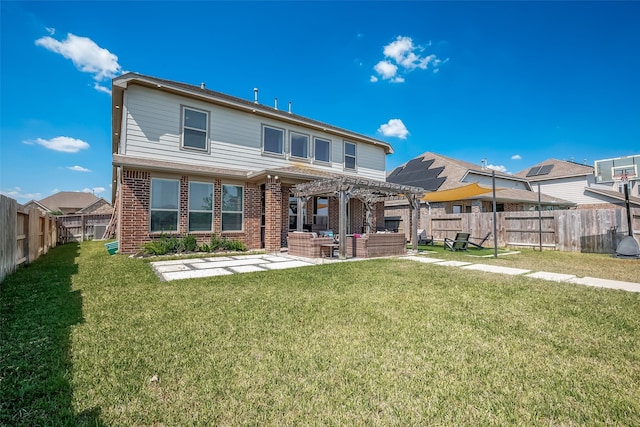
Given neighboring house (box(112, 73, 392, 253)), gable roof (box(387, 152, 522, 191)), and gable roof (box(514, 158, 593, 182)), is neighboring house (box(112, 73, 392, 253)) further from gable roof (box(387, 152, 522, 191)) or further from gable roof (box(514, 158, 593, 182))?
gable roof (box(514, 158, 593, 182))

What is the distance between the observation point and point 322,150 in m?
14.1

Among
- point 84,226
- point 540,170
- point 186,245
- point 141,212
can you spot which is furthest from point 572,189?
point 84,226

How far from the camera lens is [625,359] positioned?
2.54 metres

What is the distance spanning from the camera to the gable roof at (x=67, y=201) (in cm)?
4788

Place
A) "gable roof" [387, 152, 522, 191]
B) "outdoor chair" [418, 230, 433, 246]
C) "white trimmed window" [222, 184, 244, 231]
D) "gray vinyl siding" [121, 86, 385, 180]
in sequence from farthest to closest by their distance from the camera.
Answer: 1. "gable roof" [387, 152, 522, 191]
2. "outdoor chair" [418, 230, 433, 246]
3. "white trimmed window" [222, 184, 244, 231]
4. "gray vinyl siding" [121, 86, 385, 180]

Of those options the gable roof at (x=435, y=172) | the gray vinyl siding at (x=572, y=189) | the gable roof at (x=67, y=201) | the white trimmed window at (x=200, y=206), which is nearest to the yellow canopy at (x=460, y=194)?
the gable roof at (x=435, y=172)

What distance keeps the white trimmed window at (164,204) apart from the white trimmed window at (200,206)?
1.56 feet

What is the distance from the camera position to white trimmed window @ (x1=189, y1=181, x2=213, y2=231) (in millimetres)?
10438

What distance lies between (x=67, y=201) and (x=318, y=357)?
63445mm

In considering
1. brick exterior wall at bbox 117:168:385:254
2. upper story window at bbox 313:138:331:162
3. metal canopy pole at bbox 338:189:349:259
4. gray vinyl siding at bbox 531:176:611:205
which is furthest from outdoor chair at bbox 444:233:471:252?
gray vinyl siding at bbox 531:176:611:205

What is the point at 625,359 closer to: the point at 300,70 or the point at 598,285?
the point at 598,285

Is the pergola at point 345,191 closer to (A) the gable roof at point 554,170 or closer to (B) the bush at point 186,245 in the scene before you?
(B) the bush at point 186,245

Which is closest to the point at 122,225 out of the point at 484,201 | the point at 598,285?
the point at 598,285

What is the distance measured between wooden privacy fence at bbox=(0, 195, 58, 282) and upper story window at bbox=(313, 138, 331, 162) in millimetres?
10220
